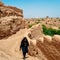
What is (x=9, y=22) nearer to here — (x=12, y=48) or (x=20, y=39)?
(x=20, y=39)

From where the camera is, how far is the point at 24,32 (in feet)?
109

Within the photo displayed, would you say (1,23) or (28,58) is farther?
(1,23)

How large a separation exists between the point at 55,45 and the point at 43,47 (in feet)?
6.30

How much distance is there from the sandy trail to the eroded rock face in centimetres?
69

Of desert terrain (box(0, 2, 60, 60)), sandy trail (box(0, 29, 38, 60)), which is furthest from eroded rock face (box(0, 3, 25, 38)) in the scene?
sandy trail (box(0, 29, 38, 60))

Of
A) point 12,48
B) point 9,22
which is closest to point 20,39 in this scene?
point 12,48

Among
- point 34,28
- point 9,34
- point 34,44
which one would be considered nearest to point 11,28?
point 9,34

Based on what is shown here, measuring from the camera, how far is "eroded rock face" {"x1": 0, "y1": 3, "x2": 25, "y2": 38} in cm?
3338

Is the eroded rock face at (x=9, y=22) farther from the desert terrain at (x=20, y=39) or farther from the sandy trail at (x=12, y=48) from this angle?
the sandy trail at (x=12, y=48)

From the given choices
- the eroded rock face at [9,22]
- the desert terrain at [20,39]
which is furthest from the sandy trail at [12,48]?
the eroded rock face at [9,22]

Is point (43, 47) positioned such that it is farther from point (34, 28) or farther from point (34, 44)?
point (34, 28)

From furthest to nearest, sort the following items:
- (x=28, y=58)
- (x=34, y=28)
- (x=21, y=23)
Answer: (x=21, y=23), (x=34, y=28), (x=28, y=58)

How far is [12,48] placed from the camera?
27.7 m

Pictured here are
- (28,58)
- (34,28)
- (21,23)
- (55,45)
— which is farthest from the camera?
(21,23)
